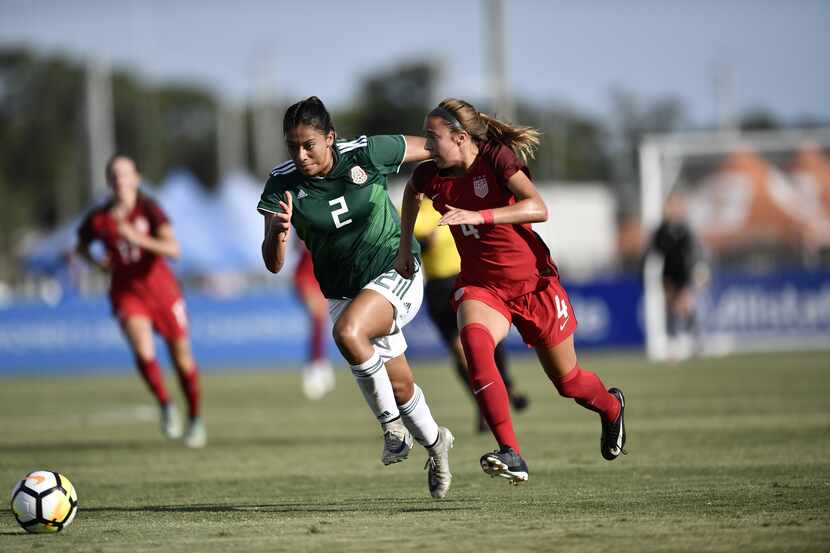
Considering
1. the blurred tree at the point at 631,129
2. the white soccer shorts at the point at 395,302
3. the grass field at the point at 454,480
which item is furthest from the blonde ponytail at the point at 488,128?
the blurred tree at the point at 631,129

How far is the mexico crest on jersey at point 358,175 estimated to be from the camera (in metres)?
8.12

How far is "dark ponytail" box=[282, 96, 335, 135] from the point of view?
7711 mm

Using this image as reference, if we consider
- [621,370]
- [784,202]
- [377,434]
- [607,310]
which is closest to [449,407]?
Result: [377,434]

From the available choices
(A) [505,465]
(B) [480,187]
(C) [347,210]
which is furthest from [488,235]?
(A) [505,465]

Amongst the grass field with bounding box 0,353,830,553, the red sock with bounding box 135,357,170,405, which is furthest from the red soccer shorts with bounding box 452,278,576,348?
the red sock with bounding box 135,357,170,405

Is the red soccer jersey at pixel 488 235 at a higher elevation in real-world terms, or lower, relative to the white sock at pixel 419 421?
higher

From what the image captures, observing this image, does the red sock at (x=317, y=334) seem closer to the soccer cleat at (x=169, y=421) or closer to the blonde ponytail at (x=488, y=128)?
the soccer cleat at (x=169, y=421)

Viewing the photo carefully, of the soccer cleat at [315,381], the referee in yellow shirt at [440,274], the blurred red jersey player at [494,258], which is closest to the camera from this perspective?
the blurred red jersey player at [494,258]

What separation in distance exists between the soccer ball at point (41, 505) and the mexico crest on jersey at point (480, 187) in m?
2.89

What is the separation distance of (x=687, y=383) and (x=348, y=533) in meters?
12.0

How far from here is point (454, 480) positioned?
8984 mm

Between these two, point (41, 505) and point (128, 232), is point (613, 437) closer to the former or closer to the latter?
point (41, 505)

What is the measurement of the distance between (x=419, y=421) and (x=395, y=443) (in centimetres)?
22

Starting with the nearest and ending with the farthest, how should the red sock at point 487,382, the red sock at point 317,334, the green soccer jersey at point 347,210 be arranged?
the red sock at point 487,382 → the green soccer jersey at point 347,210 → the red sock at point 317,334
